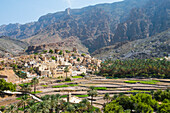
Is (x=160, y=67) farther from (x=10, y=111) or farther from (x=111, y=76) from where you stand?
(x=10, y=111)

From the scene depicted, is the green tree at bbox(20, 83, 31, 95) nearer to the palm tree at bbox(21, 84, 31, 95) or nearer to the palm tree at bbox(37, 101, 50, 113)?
the palm tree at bbox(21, 84, 31, 95)

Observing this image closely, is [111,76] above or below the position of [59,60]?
below

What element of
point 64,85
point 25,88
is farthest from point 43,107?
point 64,85

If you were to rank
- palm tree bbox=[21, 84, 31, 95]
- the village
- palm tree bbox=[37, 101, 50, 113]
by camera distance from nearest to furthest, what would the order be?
palm tree bbox=[37, 101, 50, 113]
the village
palm tree bbox=[21, 84, 31, 95]

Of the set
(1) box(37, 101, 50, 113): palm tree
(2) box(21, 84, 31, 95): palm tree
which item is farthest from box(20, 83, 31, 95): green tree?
(1) box(37, 101, 50, 113): palm tree

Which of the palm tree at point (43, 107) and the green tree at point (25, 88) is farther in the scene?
the green tree at point (25, 88)

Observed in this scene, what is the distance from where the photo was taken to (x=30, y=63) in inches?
4267

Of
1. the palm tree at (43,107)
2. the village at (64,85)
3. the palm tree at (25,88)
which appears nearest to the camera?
the palm tree at (43,107)

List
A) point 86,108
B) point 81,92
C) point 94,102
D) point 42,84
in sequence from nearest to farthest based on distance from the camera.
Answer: point 86,108 → point 94,102 → point 81,92 → point 42,84

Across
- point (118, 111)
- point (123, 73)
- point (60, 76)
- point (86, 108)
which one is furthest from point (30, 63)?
point (118, 111)

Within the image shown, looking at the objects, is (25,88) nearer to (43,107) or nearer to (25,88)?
(25,88)

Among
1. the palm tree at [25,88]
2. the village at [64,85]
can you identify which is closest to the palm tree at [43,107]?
the village at [64,85]

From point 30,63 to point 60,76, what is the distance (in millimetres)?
21463

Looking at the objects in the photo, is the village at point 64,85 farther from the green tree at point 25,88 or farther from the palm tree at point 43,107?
the palm tree at point 43,107
